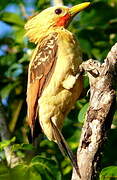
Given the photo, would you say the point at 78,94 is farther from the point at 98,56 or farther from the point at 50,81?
the point at 98,56

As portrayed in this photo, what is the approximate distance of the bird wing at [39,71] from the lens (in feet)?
15.4

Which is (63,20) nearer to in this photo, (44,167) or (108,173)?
(44,167)

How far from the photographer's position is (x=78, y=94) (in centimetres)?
478

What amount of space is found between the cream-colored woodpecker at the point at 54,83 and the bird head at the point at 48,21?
1.70 ft

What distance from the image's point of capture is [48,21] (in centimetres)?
565

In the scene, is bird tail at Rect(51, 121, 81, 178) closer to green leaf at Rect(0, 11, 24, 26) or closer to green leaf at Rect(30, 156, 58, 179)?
green leaf at Rect(30, 156, 58, 179)

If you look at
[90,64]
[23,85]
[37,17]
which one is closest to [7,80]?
[23,85]

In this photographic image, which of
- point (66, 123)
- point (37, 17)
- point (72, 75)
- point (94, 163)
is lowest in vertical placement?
point (66, 123)

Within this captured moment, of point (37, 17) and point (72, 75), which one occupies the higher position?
point (37, 17)

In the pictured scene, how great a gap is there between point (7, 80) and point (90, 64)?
240 cm

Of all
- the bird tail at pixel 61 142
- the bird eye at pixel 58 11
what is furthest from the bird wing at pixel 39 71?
the bird eye at pixel 58 11

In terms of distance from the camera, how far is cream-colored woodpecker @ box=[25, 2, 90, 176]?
15.1ft

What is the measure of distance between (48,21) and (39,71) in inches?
41.3

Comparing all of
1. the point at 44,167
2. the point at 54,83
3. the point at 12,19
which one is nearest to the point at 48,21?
the point at 12,19
